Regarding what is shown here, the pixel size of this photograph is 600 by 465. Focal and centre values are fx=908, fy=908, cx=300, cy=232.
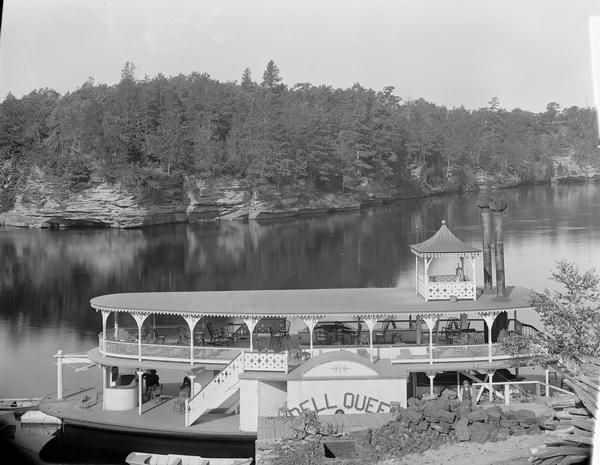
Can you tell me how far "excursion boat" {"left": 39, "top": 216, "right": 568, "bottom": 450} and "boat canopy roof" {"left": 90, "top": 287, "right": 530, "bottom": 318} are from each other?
3cm

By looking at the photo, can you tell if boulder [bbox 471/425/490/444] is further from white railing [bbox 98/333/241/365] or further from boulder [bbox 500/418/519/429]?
white railing [bbox 98/333/241/365]

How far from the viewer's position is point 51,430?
18391 mm

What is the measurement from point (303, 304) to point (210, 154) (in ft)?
186

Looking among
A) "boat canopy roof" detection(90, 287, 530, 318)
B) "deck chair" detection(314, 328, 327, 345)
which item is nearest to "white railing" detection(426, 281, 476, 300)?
"boat canopy roof" detection(90, 287, 530, 318)

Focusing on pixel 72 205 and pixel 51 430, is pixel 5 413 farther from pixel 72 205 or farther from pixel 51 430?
pixel 72 205

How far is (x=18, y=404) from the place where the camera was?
1925 centimetres

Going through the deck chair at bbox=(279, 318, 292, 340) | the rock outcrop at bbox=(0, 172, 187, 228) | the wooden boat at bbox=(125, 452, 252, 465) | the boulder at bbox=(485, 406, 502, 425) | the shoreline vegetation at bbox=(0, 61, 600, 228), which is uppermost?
the shoreline vegetation at bbox=(0, 61, 600, 228)

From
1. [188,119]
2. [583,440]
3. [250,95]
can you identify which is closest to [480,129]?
[250,95]

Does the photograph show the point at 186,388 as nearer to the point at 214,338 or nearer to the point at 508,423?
the point at 214,338

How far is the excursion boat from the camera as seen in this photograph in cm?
1602

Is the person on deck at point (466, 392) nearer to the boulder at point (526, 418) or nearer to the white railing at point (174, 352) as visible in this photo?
the boulder at point (526, 418)

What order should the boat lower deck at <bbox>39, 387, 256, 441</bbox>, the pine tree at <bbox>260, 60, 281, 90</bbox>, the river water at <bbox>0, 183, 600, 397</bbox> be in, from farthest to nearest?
the pine tree at <bbox>260, 60, 281, 90</bbox> < the river water at <bbox>0, 183, 600, 397</bbox> < the boat lower deck at <bbox>39, 387, 256, 441</bbox>

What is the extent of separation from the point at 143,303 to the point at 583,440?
406 inches

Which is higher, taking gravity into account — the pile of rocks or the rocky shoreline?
the rocky shoreline
